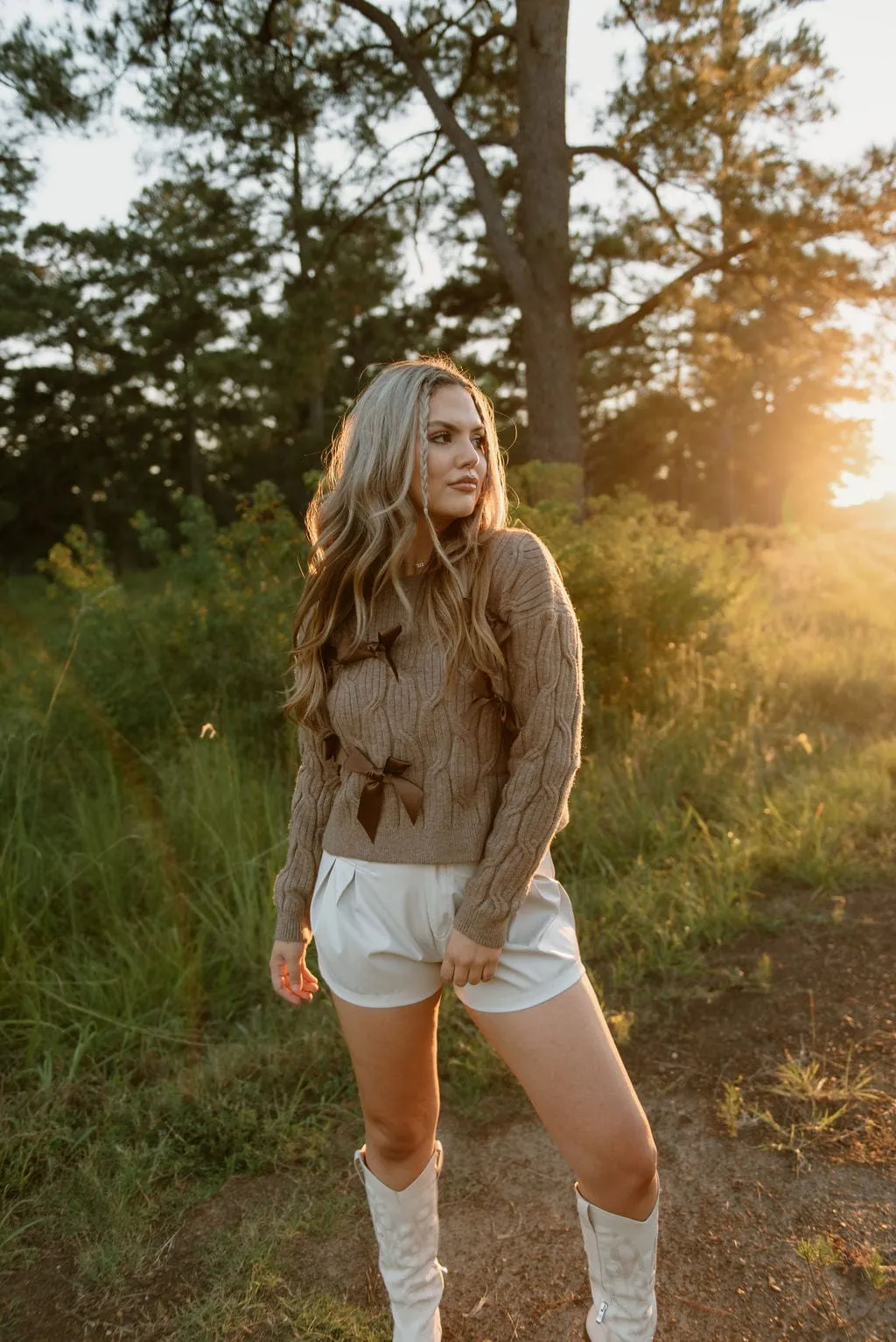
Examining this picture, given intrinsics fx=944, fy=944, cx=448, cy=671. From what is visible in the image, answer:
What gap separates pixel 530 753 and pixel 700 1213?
5.11 feet

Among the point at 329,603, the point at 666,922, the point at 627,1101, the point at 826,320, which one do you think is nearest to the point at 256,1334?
the point at 627,1101

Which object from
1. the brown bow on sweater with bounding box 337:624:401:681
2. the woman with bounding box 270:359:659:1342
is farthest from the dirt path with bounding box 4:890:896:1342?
the brown bow on sweater with bounding box 337:624:401:681

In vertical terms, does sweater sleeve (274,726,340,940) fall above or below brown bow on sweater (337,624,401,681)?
below

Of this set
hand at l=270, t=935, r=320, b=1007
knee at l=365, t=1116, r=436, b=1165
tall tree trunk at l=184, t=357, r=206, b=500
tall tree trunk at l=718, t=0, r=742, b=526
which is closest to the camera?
knee at l=365, t=1116, r=436, b=1165

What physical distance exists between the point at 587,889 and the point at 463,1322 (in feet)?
6.49

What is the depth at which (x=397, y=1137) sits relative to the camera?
6.15 feet

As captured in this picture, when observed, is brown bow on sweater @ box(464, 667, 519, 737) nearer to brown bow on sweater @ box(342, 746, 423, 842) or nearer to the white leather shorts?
brown bow on sweater @ box(342, 746, 423, 842)

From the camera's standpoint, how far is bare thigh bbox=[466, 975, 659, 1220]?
1585 millimetres

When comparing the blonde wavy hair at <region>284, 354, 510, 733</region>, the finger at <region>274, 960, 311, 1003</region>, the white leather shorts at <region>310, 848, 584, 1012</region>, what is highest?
the blonde wavy hair at <region>284, 354, 510, 733</region>

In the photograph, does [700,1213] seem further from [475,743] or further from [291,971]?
[475,743]

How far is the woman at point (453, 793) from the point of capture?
162cm

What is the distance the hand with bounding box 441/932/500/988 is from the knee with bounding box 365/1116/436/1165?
0.45 meters

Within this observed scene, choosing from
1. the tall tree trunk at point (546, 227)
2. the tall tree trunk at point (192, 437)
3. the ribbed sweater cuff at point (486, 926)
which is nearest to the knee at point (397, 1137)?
the ribbed sweater cuff at point (486, 926)

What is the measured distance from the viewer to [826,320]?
438 inches
